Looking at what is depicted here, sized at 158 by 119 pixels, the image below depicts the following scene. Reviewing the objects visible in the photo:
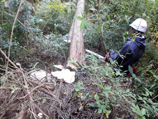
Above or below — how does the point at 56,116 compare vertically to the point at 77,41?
below

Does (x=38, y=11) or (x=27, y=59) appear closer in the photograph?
(x=27, y=59)

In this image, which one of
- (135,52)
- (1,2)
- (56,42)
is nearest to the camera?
(1,2)

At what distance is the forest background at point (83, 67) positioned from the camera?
110 cm

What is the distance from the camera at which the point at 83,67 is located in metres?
1.41

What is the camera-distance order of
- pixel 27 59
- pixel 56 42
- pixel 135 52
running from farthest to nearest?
pixel 56 42, pixel 135 52, pixel 27 59

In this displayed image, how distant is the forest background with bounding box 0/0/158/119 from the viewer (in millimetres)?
1096

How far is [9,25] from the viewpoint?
193cm

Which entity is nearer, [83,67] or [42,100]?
[42,100]

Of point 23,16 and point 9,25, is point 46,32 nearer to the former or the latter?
point 23,16

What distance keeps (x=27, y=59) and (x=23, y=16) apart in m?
0.88

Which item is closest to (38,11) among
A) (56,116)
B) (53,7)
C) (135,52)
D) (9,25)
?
(53,7)

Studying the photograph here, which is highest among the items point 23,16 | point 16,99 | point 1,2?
point 1,2

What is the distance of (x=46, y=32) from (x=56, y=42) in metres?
1.49

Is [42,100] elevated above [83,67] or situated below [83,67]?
below
